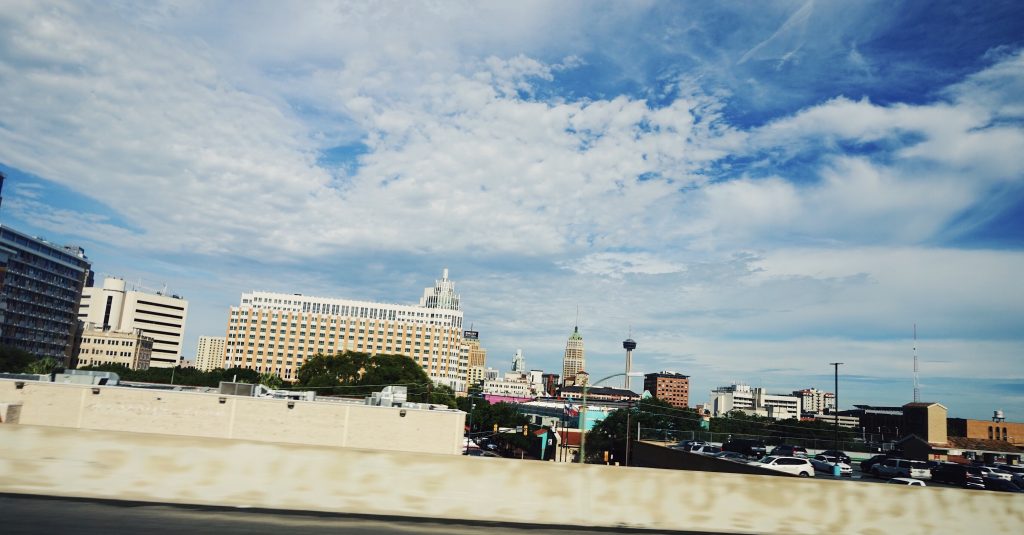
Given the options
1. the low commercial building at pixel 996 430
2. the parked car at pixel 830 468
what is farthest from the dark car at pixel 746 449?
the low commercial building at pixel 996 430

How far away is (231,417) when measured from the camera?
41.4m

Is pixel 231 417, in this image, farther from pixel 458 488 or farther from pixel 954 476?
pixel 954 476

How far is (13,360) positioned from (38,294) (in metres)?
40.0

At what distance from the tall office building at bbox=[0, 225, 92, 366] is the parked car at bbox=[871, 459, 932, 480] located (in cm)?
15532

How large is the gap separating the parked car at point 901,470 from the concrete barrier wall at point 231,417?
28.9 metres

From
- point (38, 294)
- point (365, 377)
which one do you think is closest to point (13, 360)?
point (38, 294)

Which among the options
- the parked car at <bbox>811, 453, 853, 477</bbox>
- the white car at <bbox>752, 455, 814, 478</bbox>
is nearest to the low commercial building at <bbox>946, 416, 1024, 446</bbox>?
the parked car at <bbox>811, 453, 853, 477</bbox>

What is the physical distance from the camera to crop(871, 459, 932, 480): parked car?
4253cm

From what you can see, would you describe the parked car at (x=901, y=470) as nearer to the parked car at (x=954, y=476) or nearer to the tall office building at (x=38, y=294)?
the parked car at (x=954, y=476)

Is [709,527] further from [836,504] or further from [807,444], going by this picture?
[807,444]

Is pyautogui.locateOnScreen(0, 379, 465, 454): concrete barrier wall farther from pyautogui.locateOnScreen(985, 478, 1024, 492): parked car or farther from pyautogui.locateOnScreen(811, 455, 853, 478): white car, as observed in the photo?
pyautogui.locateOnScreen(985, 478, 1024, 492): parked car

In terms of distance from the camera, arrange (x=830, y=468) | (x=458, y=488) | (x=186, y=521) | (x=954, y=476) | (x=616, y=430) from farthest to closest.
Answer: (x=616, y=430), (x=830, y=468), (x=954, y=476), (x=458, y=488), (x=186, y=521)

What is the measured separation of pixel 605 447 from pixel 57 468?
10118 centimetres

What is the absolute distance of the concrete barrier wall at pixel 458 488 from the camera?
35.1 feet
